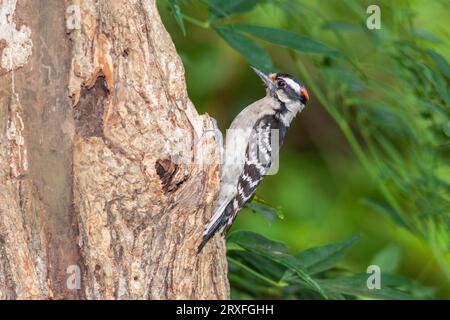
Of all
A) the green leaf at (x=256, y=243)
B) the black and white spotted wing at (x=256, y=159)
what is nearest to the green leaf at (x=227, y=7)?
the black and white spotted wing at (x=256, y=159)

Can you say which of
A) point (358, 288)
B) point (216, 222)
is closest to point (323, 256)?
point (358, 288)

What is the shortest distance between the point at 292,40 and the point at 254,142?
0.91 metres

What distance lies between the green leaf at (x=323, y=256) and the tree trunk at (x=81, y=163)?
3.77 ft

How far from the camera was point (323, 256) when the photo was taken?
5121 mm

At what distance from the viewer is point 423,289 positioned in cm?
581

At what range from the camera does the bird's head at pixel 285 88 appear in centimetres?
625

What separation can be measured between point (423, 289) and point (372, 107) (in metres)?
1.23

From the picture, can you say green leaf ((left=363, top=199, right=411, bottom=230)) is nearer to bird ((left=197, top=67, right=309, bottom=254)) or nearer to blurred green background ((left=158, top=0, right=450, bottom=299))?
blurred green background ((left=158, top=0, right=450, bottom=299))

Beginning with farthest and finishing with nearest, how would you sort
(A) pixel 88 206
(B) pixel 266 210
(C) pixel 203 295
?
(B) pixel 266 210 → (C) pixel 203 295 → (A) pixel 88 206

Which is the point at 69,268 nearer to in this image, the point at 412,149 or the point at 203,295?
the point at 203,295

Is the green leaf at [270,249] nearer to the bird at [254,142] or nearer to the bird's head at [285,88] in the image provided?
the bird at [254,142]

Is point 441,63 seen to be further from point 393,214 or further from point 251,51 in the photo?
point 393,214
